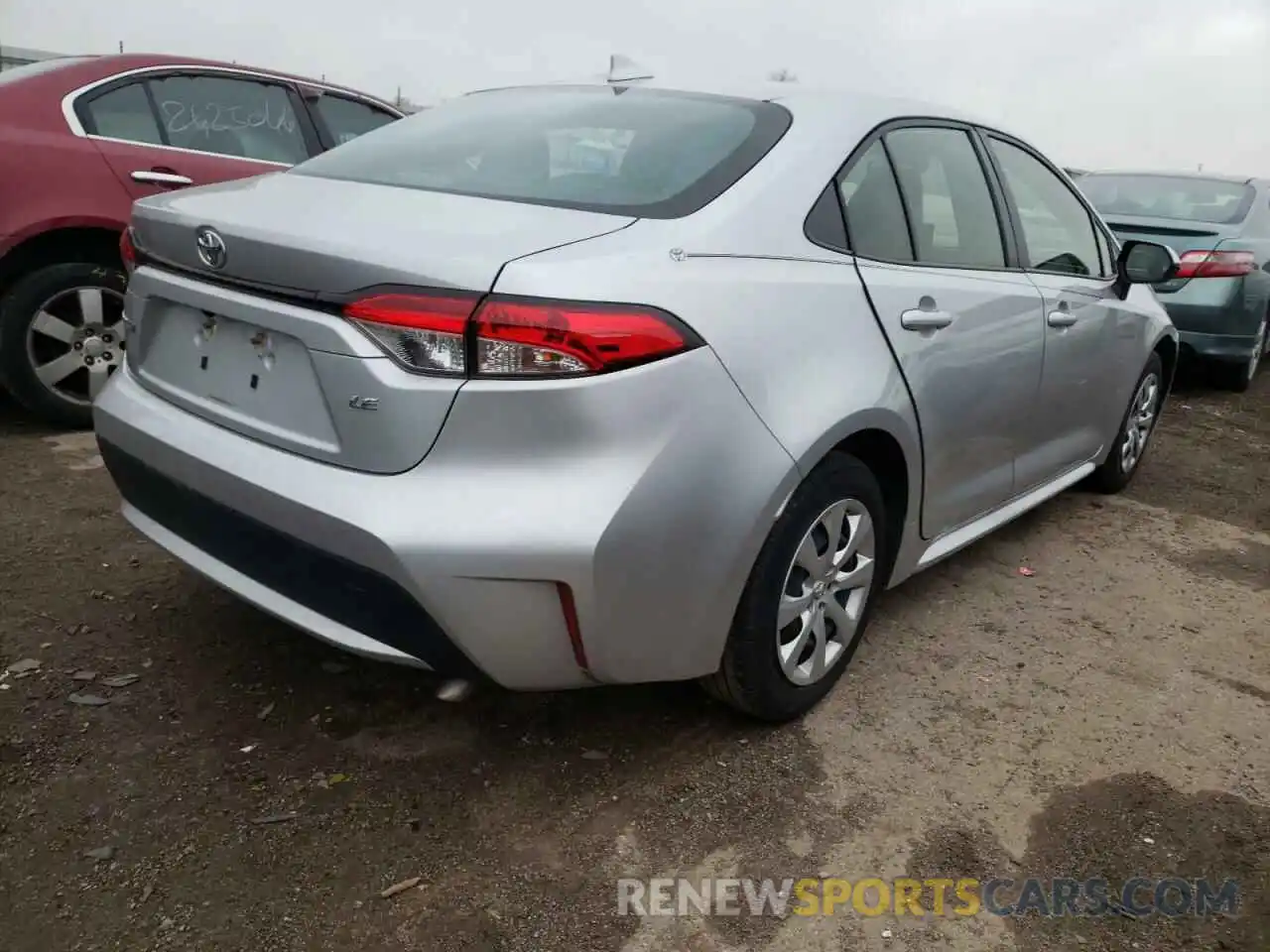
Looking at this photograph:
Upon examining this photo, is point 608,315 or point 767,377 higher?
point 608,315

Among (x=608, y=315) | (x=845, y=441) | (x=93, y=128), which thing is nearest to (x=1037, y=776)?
(x=845, y=441)

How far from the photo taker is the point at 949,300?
9.02 ft

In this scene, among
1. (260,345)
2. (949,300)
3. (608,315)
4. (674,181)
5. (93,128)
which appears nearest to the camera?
(608,315)

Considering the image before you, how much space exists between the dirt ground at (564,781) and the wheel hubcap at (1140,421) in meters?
1.24

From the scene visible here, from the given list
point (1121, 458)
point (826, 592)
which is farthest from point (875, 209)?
point (1121, 458)

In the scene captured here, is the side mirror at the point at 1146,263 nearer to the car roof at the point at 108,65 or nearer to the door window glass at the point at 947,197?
the door window glass at the point at 947,197

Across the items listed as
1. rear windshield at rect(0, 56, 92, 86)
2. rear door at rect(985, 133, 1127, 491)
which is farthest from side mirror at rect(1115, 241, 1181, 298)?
rear windshield at rect(0, 56, 92, 86)

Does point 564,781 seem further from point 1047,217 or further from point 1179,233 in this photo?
Answer: point 1179,233

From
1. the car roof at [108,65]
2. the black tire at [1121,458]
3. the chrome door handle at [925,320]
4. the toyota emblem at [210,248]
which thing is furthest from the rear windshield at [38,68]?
the black tire at [1121,458]

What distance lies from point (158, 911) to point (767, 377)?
152 cm

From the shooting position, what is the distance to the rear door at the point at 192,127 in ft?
14.1

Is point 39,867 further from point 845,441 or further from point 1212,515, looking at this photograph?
point 1212,515

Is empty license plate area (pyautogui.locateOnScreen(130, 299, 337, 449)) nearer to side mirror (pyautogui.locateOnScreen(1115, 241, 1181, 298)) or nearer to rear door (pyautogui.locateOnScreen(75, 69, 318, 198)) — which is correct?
rear door (pyautogui.locateOnScreen(75, 69, 318, 198))

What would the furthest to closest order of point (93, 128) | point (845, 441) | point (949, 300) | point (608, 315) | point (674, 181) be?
point (93, 128) → point (949, 300) → point (845, 441) → point (674, 181) → point (608, 315)
